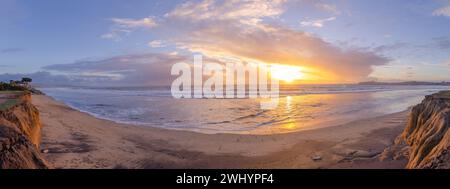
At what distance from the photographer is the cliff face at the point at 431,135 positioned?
662 centimetres

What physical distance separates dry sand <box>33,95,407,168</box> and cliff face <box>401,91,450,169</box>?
102 centimetres

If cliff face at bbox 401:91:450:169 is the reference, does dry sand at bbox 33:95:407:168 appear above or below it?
below

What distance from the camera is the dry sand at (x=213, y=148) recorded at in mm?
10367

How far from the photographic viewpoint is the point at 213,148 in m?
12.9

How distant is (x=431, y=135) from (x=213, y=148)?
7621 millimetres

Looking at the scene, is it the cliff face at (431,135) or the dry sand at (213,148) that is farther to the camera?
the dry sand at (213,148)

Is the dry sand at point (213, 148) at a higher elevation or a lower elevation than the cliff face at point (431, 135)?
lower

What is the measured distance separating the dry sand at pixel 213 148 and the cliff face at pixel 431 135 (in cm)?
102

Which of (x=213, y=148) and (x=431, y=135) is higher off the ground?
(x=431, y=135)

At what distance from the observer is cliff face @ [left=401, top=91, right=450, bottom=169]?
21.7 feet

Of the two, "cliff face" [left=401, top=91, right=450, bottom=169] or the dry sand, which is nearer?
"cliff face" [left=401, top=91, right=450, bottom=169]

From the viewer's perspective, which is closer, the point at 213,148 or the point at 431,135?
the point at 431,135
